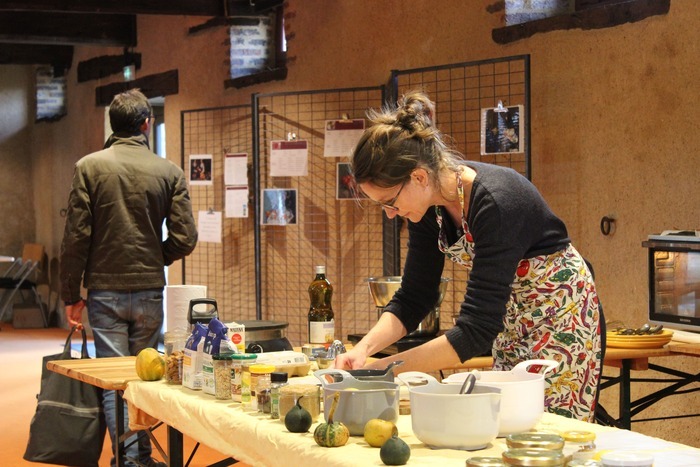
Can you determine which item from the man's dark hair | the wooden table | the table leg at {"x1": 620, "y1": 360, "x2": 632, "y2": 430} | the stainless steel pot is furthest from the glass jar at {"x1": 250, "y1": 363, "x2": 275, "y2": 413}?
the man's dark hair

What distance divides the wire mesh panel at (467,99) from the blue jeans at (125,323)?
1.88 metres

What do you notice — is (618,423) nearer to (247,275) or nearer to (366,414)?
(366,414)

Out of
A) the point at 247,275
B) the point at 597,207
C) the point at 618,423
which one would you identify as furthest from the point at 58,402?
the point at 247,275

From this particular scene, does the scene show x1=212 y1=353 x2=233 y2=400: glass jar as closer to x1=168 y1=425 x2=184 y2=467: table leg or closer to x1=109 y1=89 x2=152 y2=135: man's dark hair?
x1=168 y1=425 x2=184 y2=467: table leg

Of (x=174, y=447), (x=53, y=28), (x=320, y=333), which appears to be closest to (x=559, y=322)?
(x=320, y=333)

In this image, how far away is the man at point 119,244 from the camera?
3.93m

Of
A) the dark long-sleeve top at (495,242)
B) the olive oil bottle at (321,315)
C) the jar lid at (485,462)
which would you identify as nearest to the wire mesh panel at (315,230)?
the olive oil bottle at (321,315)

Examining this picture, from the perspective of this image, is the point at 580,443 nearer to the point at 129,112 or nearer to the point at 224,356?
Result: the point at 224,356

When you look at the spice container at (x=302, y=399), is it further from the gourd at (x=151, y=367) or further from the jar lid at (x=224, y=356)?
the gourd at (x=151, y=367)

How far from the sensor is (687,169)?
4.35 meters

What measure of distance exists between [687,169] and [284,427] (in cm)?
293

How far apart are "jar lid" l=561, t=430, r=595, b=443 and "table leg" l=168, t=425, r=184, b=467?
1.24m

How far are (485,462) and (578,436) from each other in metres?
0.27

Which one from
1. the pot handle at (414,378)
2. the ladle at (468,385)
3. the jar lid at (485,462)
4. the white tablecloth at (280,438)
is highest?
the ladle at (468,385)
